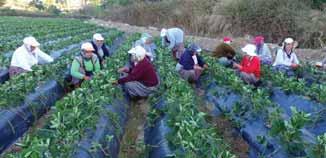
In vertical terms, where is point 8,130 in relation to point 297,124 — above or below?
below

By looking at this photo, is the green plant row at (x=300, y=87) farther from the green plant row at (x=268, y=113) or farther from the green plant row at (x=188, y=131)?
the green plant row at (x=188, y=131)

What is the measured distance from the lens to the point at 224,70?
899 centimetres

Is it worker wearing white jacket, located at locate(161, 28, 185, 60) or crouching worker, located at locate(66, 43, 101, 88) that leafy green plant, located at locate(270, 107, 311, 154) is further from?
worker wearing white jacket, located at locate(161, 28, 185, 60)

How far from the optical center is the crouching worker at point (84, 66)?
27.0 ft

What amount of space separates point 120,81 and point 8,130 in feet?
8.50

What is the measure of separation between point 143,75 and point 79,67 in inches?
47.1

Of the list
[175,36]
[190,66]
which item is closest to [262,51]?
[190,66]

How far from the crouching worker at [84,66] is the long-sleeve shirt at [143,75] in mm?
762

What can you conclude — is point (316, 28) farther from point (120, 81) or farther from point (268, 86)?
point (120, 81)

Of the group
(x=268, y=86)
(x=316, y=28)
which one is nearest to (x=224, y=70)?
(x=268, y=86)

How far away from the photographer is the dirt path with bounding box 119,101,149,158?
555cm

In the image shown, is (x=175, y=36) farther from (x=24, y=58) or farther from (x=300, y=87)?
(x=300, y=87)

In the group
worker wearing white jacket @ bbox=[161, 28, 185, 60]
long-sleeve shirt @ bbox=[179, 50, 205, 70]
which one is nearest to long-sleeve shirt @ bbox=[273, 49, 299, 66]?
long-sleeve shirt @ bbox=[179, 50, 205, 70]

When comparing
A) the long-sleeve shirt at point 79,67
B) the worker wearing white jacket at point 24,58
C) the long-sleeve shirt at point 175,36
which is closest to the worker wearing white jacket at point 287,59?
the long-sleeve shirt at point 175,36
